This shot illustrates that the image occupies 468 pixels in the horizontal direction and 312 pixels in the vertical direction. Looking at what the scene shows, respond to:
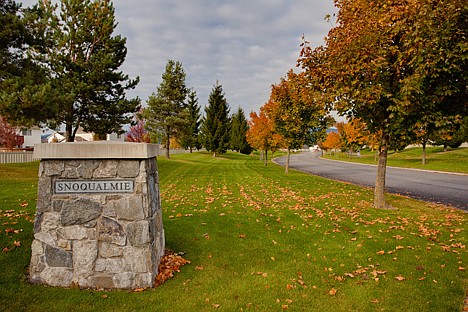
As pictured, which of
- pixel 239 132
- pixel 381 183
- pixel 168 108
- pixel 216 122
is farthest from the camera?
pixel 239 132

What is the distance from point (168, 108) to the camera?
37719mm

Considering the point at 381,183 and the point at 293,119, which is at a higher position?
the point at 293,119

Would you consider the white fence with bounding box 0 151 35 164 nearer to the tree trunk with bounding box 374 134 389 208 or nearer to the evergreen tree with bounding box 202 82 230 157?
the tree trunk with bounding box 374 134 389 208

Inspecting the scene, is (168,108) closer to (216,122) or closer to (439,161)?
(216,122)

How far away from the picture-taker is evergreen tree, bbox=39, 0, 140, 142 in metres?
19.9

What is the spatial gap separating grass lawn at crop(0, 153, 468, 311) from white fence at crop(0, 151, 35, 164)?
1418cm

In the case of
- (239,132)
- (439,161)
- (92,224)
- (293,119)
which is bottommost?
(92,224)

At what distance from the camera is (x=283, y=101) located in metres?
19.7

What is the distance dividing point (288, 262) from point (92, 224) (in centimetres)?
332

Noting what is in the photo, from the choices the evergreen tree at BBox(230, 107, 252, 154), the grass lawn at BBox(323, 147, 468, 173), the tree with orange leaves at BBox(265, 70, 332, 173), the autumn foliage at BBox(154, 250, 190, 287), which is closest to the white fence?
the tree with orange leaves at BBox(265, 70, 332, 173)

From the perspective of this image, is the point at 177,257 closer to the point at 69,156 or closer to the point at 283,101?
the point at 69,156

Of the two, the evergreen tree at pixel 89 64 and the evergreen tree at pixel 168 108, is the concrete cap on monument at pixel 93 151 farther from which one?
the evergreen tree at pixel 168 108

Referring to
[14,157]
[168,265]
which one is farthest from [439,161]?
[14,157]

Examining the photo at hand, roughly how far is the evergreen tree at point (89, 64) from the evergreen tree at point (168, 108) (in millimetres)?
14628
